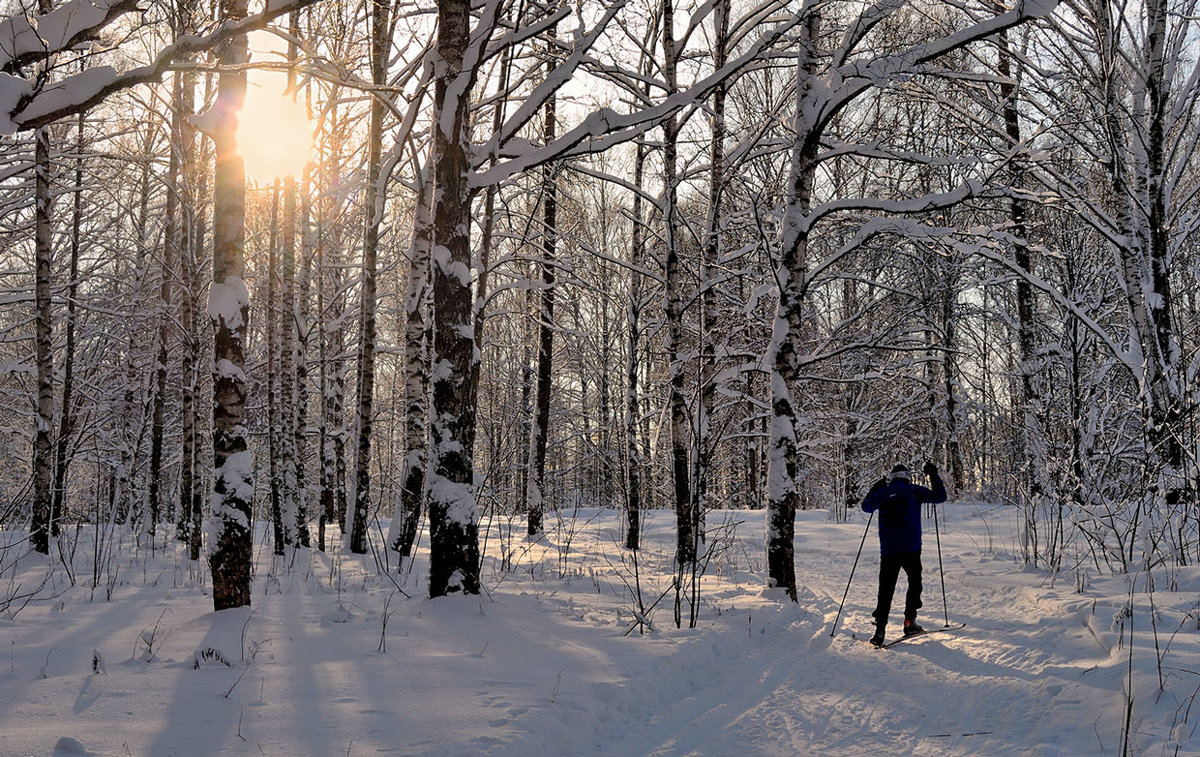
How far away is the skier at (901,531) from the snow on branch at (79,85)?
683cm

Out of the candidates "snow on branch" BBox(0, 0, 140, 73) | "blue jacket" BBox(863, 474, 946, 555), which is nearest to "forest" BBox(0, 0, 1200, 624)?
"snow on branch" BBox(0, 0, 140, 73)

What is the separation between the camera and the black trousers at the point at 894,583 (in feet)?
22.4

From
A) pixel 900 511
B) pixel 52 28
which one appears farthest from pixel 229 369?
pixel 900 511

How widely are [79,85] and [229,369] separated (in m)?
2.99

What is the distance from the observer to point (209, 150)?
1396cm

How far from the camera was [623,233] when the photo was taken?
21.0 m

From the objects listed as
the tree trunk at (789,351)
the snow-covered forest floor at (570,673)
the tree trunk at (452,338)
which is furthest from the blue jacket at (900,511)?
the tree trunk at (452,338)

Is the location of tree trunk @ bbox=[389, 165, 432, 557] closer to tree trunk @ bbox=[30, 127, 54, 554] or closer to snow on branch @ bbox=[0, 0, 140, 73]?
tree trunk @ bbox=[30, 127, 54, 554]

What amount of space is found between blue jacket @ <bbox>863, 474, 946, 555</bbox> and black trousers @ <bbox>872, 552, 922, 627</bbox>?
7cm

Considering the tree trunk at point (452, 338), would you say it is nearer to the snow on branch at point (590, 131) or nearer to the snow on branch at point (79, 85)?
the snow on branch at point (590, 131)

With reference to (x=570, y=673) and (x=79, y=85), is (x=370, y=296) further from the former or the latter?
(x=570, y=673)

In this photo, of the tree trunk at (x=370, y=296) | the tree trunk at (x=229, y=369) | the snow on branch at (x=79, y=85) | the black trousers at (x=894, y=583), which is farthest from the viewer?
the tree trunk at (x=370, y=296)

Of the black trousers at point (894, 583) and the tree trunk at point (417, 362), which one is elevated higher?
the tree trunk at point (417, 362)

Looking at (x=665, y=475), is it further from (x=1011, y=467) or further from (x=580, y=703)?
(x=580, y=703)
